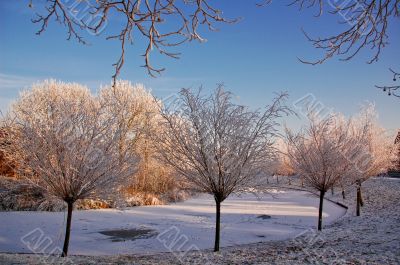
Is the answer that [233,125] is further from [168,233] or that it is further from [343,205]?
[343,205]

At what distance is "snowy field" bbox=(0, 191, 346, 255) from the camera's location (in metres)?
10.7

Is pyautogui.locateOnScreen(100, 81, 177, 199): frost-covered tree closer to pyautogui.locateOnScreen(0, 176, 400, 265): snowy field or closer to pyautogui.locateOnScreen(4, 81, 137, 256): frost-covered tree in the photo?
pyautogui.locateOnScreen(0, 176, 400, 265): snowy field

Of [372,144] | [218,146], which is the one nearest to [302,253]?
[218,146]

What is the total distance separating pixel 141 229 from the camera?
13.6 m

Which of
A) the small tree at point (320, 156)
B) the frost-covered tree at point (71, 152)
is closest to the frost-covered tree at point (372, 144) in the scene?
the small tree at point (320, 156)

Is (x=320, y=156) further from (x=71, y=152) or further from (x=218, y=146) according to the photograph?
(x=71, y=152)

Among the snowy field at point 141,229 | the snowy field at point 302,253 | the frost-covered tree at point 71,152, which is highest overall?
the frost-covered tree at point 71,152

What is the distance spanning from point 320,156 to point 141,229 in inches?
300

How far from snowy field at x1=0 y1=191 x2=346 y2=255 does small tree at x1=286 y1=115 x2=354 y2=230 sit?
76.9 inches

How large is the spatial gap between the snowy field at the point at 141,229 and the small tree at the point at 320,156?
1.95 meters

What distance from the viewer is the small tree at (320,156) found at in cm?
1466

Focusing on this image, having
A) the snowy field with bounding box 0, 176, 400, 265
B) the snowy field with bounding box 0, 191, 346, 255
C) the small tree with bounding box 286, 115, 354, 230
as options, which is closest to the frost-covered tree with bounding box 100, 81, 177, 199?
the snowy field with bounding box 0, 191, 346, 255

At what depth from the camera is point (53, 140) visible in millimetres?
9164

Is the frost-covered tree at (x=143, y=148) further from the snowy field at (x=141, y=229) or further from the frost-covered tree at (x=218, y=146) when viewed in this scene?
the frost-covered tree at (x=218, y=146)
